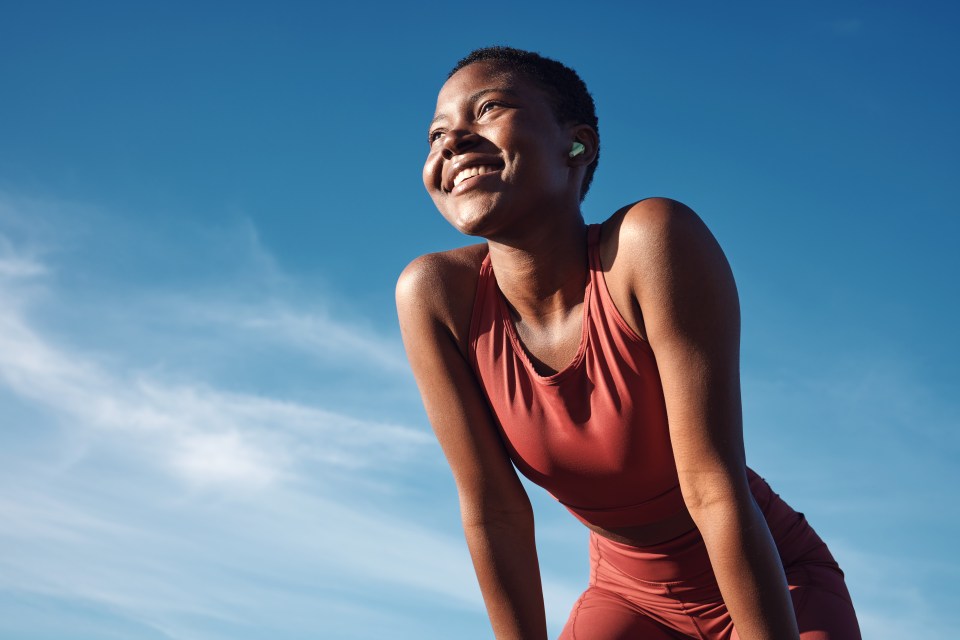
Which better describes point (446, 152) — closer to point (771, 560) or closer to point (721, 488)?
point (721, 488)

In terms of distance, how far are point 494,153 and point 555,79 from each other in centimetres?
47

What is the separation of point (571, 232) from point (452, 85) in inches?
26.9

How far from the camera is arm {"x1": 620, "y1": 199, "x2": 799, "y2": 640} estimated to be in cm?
302

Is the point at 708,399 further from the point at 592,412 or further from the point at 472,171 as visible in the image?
the point at 472,171

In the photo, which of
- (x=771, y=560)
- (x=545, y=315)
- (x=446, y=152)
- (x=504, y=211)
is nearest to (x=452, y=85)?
(x=446, y=152)

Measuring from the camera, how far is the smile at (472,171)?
3365mm

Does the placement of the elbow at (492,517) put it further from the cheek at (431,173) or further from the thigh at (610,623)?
the cheek at (431,173)

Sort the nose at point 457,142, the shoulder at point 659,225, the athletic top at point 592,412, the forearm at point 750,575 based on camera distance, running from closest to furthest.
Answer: the forearm at point 750,575, the shoulder at point 659,225, the athletic top at point 592,412, the nose at point 457,142

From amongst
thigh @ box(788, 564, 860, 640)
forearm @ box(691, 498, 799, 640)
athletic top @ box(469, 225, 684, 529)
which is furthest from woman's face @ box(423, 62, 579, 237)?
thigh @ box(788, 564, 860, 640)

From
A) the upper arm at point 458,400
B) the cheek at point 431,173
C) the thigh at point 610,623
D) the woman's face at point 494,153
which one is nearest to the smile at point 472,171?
the woman's face at point 494,153

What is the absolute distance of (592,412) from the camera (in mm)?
3334

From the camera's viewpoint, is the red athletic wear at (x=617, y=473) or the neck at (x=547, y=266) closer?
the red athletic wear at (x=617, y=473)

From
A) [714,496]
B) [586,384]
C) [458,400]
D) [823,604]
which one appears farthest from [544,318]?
[823,604]

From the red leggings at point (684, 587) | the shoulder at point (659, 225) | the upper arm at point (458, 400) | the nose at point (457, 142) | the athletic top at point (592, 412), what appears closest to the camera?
the shoulder at point (659, 225)
